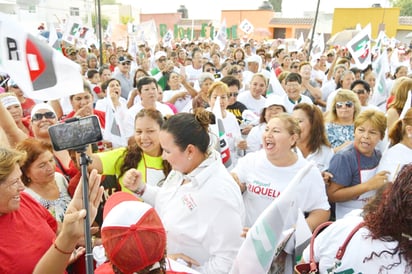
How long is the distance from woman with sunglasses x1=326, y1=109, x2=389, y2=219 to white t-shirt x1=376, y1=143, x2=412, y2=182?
6 centimetres

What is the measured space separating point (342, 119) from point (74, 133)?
3479 millimetres

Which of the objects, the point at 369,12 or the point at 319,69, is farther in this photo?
the point at 369,12

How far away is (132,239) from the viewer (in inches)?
55.6

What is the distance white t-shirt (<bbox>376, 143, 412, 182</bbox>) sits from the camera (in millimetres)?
2930

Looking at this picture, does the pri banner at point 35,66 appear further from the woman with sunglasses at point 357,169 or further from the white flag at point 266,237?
the woman with sunglasses at point 357,169

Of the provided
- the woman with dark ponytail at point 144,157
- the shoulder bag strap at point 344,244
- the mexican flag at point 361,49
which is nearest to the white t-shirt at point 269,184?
the woman with dark ponytail at point 144,157

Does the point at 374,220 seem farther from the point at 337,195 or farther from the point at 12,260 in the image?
the point at 12,260

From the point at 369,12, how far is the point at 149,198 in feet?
118

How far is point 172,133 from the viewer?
220 cm

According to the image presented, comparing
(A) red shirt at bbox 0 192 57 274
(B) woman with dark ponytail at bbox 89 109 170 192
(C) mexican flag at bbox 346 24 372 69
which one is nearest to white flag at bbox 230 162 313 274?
(A) red shirt at bbox 0 192 57 274

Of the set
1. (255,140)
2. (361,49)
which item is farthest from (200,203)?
(361,49)

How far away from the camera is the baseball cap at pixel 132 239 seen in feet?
4.62

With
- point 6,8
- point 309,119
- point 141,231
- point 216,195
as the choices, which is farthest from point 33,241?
point 6,8

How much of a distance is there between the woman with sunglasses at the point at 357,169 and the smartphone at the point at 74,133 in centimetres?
212
